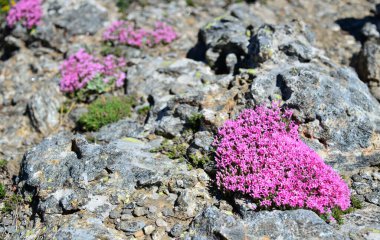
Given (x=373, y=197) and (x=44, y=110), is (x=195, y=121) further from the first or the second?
(x=44, y=110)

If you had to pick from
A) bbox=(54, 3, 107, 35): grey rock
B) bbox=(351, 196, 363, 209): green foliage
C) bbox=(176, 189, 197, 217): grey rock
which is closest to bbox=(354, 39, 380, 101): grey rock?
bbox=(351, 196, 363, 209): green foliage

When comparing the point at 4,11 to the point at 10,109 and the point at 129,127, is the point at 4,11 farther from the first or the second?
the point at 129,127

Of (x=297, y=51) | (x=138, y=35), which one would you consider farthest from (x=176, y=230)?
(x=138, y=35)

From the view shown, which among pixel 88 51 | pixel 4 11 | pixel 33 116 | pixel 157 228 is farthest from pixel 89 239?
pixel 4 11

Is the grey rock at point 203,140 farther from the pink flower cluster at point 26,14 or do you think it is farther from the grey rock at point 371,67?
the pink flower cluster at point 26,14

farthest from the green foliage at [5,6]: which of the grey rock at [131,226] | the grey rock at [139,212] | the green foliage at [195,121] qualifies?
the grey rock at [131,226]

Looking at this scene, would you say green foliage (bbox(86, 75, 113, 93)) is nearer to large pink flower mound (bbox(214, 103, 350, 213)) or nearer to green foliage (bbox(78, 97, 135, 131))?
green foliage (bbox(78, 97, 135, 131))

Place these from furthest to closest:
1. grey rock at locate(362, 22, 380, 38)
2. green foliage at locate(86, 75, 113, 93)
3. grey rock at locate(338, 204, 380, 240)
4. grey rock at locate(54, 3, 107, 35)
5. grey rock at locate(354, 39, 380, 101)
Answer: grey rock at locate(54, 3, 107, 35) < grey rock at locate(362, 22, 380, 38) < green foliage at locate(86, 75, 113, 93) < grey rock at locate(354, 39, 380, 101) < grey rock at locate(338, 204, 380, 240)
